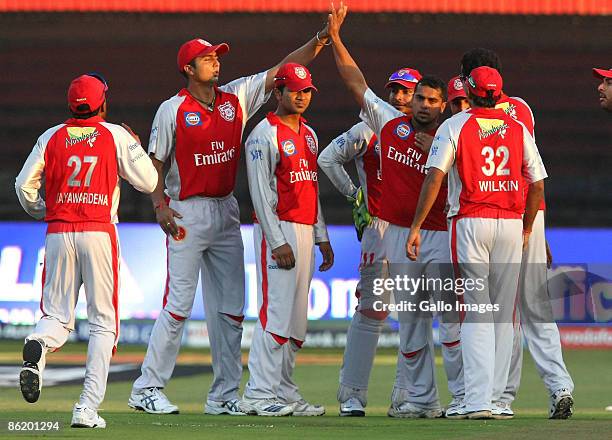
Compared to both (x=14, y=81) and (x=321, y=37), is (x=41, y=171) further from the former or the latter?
(x=14, y=81)

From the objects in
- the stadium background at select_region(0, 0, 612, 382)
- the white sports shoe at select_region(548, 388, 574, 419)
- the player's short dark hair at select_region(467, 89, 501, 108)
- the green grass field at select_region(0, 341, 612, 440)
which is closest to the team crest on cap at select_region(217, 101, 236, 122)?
the player's short dark hair at select_region(467, 89, 501, 108)

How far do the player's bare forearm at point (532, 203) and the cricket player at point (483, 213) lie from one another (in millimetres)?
134

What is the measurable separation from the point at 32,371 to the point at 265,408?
1768 millimetres

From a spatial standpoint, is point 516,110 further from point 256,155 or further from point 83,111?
point 83,111

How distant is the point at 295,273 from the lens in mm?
8844

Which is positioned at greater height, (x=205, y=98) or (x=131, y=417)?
(x=205, y=98)

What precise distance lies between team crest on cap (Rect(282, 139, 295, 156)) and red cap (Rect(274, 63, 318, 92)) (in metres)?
0.34

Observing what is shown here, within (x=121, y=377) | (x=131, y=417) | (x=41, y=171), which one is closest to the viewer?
(x=41, y=171)

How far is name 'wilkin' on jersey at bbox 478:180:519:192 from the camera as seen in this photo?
811 cm

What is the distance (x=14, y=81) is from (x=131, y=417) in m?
11.1

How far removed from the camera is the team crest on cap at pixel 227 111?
906 centimetres

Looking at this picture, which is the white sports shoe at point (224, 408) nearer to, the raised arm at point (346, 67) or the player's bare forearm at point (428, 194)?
the player's bare forearm at point (428, 194)

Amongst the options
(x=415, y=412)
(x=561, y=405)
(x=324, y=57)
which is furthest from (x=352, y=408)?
(x=324, y=57)

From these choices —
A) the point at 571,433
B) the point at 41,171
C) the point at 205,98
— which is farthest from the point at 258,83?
the point at 571,433
